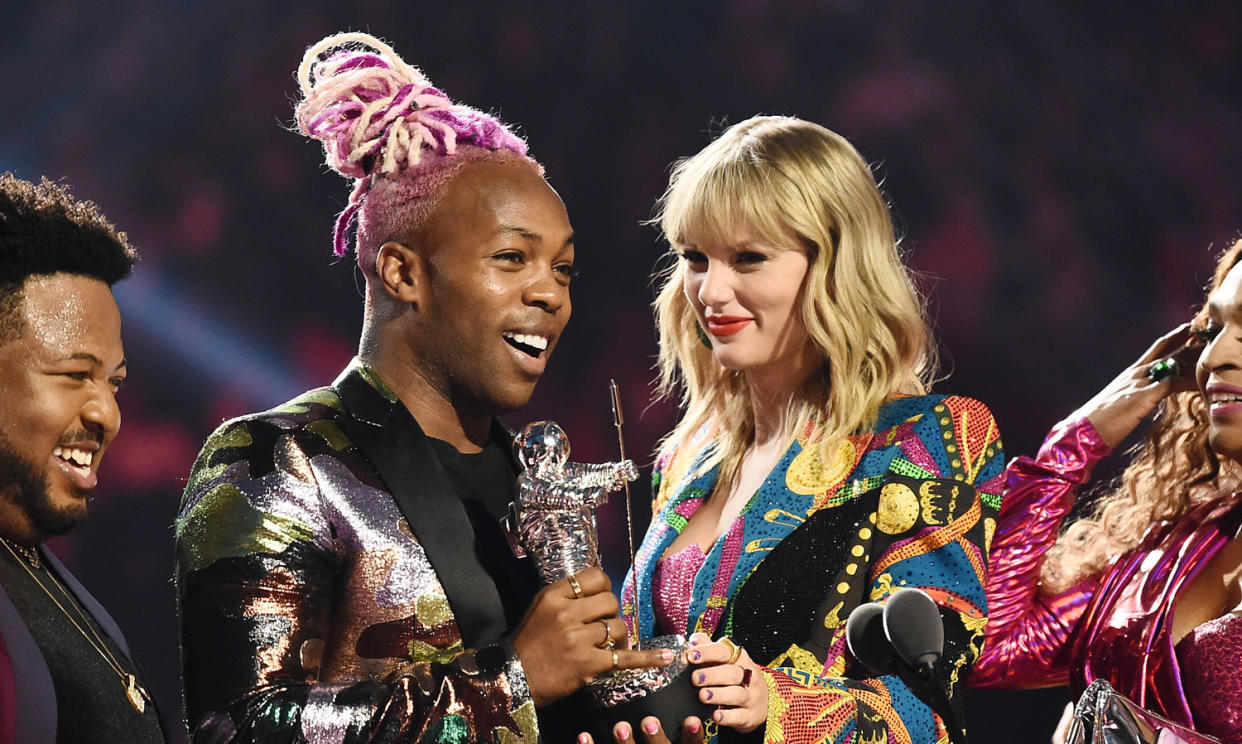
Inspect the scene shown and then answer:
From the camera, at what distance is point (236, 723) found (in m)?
1.60

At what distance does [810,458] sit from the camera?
235 cm

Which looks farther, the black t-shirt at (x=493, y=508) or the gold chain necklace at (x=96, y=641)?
the black t-shirt at (x=493, y=508)

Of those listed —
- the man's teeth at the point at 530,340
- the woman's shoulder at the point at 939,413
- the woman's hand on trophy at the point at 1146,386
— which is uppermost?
the man's teeth at the point at 530,340

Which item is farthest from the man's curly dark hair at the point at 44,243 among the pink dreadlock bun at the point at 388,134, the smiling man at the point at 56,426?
the pink dreadlock bun at the point at 388,134

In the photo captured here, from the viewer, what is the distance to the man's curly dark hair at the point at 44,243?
5.34 feet

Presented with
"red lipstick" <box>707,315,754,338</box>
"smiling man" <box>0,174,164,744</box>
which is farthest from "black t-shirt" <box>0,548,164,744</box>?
"red lipstick" <box>707,315,754,338</box>

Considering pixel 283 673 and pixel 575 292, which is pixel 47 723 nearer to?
pixel 283 673

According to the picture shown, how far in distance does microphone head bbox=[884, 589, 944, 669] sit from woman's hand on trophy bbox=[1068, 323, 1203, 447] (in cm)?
132

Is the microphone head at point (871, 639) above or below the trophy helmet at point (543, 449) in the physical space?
below

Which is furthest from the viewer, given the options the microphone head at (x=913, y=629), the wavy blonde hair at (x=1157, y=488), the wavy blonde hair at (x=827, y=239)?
the wavy blonde hair at (x=1157, y=488)

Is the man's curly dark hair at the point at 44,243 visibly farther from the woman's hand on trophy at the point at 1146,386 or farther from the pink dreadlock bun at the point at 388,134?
the woman's hand on trophy at the point at 1146,386

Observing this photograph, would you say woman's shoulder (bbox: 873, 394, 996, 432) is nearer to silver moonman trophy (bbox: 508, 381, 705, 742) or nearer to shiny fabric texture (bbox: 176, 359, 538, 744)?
silver moonman trophy (bbox: 508, 381, 705, 742)

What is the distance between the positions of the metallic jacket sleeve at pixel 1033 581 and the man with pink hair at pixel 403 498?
111 cm

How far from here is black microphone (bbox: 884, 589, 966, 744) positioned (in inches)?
61.5
